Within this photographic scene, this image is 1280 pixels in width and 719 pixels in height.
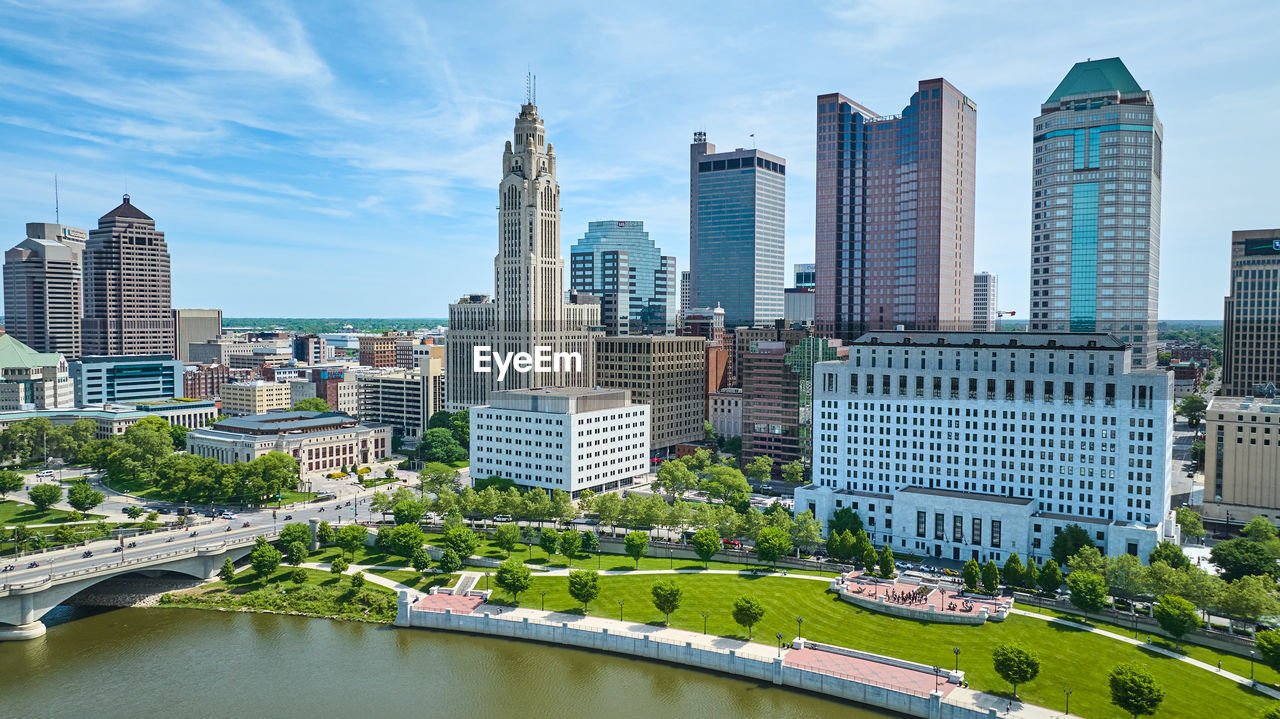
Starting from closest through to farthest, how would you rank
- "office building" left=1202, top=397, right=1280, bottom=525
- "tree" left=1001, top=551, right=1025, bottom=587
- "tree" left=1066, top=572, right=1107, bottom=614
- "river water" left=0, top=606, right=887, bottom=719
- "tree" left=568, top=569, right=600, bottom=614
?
1. "river water" left=0, top=606, right=887, bottom=719
2. "tree" left=1066, top=572, right=1107, bottom=614
3. "tree" left=568, top=569, right=600, bottom=614
4. "tree" left=1001, top=551, right=1025, bottom=587
5. "office building" left=1202, top=397, right=1280, bottom=525

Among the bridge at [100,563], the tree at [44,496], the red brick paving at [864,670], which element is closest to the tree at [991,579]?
the red brick paving at [864,670]

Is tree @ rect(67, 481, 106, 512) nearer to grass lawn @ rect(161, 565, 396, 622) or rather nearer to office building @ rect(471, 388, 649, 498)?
grass lawn @ rect(161, 565, 396, 622)

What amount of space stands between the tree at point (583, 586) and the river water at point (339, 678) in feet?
22.9

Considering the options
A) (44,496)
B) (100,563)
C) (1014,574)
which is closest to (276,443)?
(44,496)

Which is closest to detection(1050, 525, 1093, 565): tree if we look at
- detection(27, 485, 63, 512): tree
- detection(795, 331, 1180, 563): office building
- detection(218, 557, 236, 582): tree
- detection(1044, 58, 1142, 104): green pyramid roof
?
detection(795, 331, 1180, 563): office building

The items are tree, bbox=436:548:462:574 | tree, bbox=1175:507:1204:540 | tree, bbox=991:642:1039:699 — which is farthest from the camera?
tree, bbox=1175:507:1204:540

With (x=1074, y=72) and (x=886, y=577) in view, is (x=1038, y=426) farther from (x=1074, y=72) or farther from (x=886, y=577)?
(x=1074, y=72)

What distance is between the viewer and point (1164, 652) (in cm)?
8925

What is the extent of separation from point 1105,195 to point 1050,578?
11944 centimetres

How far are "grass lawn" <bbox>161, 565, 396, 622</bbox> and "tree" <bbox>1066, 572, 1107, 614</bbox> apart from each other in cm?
7764

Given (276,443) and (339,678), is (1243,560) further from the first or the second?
(276,443)

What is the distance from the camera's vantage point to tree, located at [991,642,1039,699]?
261ft

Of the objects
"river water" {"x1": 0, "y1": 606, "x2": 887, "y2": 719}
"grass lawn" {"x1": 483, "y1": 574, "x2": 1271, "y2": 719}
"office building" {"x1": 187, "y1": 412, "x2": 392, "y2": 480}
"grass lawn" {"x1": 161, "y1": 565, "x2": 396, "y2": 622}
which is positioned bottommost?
"river water" {"x1": 0, "y1": 606, "x2": 887, "y2": 719}

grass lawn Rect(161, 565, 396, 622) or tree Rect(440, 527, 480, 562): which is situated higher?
tree Rect(440, 527, 480, 562)
